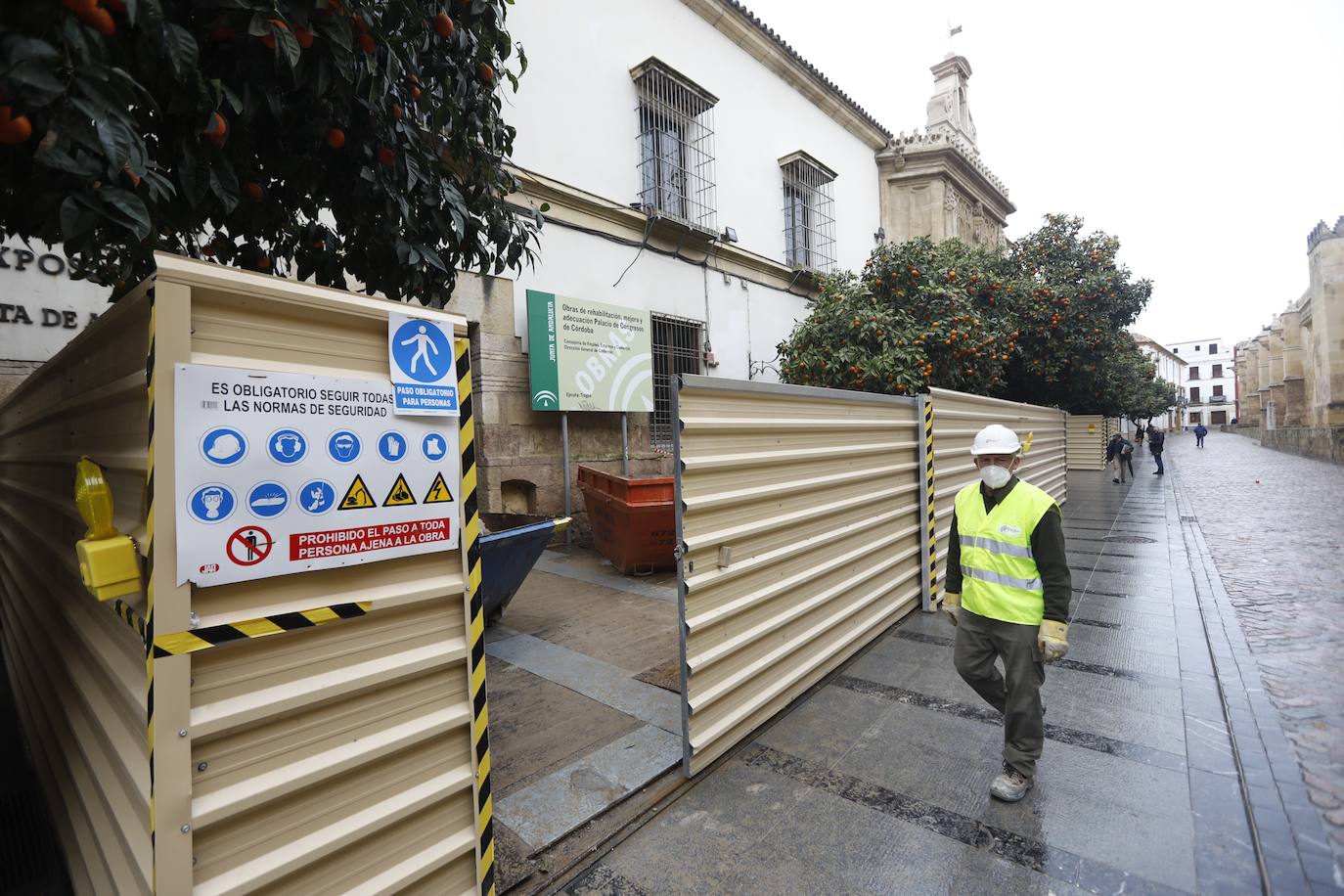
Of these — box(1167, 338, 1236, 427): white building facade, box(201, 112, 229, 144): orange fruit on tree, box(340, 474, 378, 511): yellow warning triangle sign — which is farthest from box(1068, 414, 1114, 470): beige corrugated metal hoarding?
box(1167, 338, 1236, 427): white building facade

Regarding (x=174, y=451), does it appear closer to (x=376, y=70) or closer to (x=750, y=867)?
(x=376, y=70)

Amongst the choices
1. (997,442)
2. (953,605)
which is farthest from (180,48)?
(953,605)

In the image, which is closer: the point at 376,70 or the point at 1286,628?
the point at 376,70

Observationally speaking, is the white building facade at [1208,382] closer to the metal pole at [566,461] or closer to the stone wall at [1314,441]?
the stone wall at [1314,441]

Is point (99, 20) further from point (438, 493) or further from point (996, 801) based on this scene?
point (996, 801)

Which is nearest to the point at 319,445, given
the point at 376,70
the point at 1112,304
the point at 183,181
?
the point at 183,181

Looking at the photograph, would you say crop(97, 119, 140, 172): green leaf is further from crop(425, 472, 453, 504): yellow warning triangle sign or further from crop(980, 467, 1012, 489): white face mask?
crop(980, 467, 1012, 489): white face mask

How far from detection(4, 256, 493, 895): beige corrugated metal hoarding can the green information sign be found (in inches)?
267

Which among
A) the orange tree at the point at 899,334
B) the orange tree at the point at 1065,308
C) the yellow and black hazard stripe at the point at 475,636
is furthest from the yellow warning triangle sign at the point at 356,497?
the orange tree at the point at 1065,308

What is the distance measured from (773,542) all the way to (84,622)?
11.0 feet

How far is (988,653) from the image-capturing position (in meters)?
3.34

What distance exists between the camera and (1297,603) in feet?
20.3

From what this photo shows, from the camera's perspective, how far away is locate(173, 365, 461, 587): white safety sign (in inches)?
64.5

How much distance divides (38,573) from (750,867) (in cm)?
367
